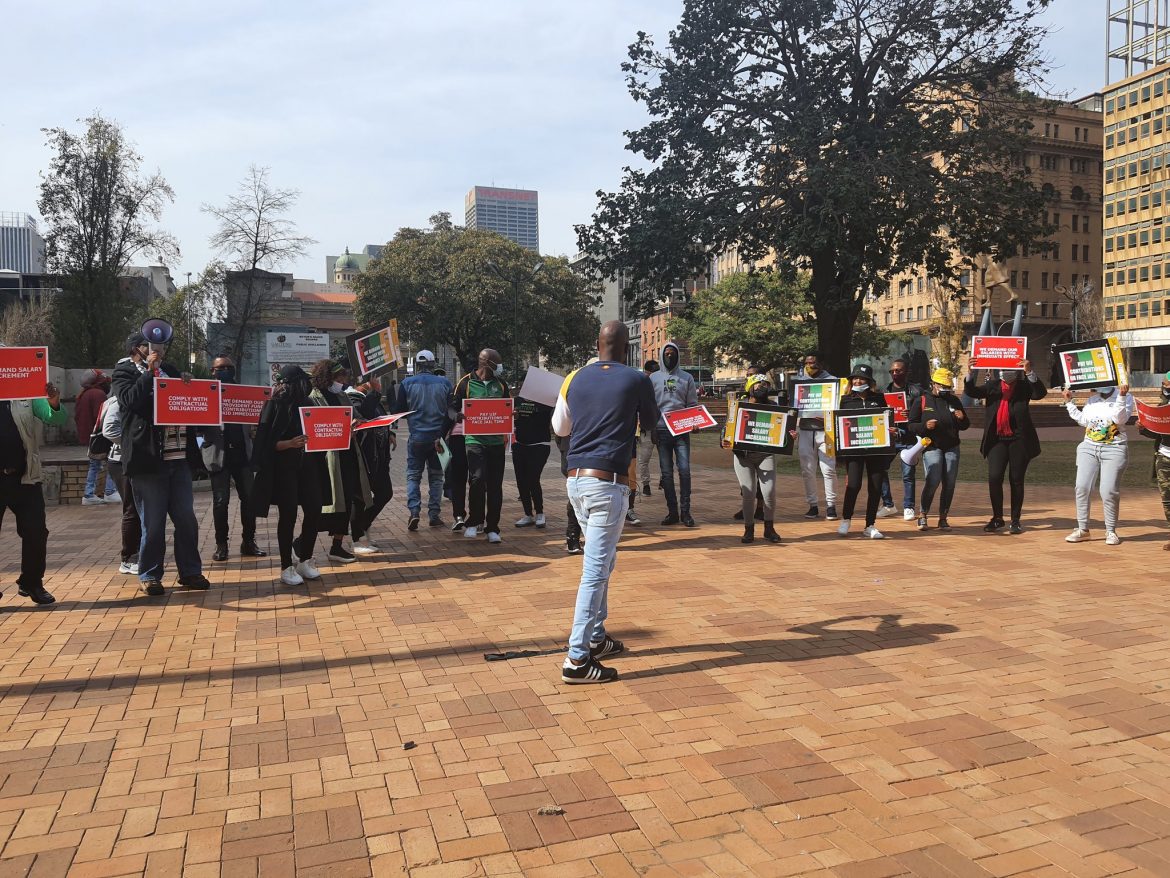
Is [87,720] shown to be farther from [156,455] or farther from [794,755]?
[794,755]

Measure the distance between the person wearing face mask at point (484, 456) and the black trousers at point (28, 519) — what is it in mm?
3852

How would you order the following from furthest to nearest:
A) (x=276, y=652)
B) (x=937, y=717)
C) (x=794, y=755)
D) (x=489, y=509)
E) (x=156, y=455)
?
1. (x=489, y=509)
2. (x=156, y=455)
3. (x=276, y=652)
4. (x=937, y=717)
5. (x=794, y=755)

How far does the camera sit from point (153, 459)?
22.2 feet

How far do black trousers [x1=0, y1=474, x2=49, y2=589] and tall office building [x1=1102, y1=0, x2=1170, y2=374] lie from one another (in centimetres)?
7668

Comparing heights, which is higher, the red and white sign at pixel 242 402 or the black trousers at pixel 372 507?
the red and white sign at pixel 242 402

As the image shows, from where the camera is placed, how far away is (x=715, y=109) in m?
19.0

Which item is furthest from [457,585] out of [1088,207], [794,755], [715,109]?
[1088,207]

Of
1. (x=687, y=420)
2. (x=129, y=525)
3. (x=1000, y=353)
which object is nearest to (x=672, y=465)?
(x=687, y=420)

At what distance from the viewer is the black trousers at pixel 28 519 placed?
6617 mm

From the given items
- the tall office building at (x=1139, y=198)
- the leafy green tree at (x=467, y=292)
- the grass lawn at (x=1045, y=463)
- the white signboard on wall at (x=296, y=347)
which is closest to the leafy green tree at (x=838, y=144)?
the grass lawn at (x=1045, y=463)

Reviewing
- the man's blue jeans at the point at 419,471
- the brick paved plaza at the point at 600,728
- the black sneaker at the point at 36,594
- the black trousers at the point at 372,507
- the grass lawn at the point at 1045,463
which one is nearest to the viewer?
the brick paved plaza at the point at 600,728

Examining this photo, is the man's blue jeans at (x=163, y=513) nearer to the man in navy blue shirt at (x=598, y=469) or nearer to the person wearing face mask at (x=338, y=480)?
the person wearing face mask at (x=338, y=480)

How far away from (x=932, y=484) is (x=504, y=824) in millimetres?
7953

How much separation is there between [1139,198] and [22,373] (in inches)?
3341
